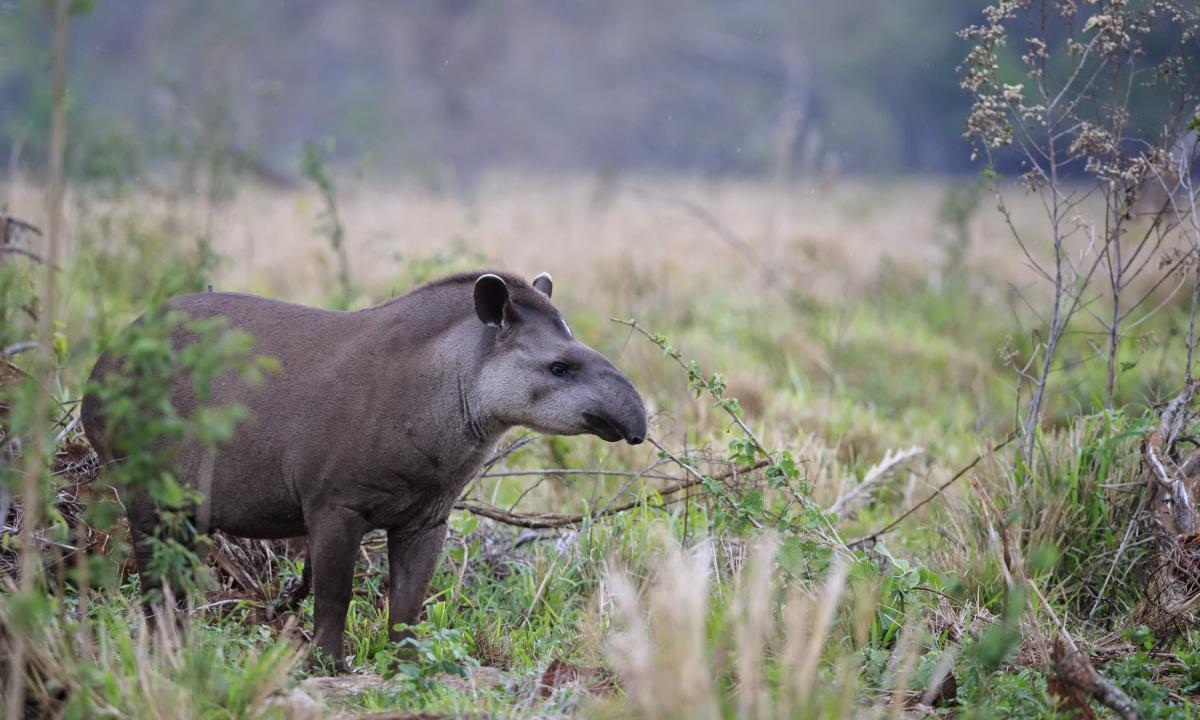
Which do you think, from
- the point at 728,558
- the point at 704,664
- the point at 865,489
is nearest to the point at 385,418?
the point at 728,558

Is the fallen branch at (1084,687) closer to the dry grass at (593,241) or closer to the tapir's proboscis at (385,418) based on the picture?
the tapir's proboscis at (385,418)

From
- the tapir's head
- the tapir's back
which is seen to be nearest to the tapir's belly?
the tapir's back

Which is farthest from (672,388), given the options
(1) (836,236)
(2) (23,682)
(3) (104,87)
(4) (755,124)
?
(3) (104,87)

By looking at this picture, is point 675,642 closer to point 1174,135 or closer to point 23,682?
point 23,682

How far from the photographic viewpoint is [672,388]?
855 cm

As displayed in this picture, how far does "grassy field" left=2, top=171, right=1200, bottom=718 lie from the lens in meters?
3.61

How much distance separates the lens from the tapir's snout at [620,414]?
178 inches

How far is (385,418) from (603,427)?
2.62 ft

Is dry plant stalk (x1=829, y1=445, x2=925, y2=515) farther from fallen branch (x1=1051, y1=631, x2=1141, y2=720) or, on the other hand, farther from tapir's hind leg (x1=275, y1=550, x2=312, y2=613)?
tapir's hind leg (x1=275, y1=550, x2=312, y2=613)

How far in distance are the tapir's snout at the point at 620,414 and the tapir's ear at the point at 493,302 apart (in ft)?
1.54

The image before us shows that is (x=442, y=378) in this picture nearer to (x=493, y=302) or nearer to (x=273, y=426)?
(x=493, y=302)

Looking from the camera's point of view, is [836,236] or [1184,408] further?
[836,236]

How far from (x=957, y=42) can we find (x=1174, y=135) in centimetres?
2903

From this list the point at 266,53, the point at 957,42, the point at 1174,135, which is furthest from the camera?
the point at 266,53
